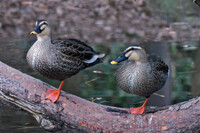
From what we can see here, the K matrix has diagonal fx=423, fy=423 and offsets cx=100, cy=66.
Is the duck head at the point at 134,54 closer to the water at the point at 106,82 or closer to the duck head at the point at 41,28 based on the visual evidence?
the duck head at the point at 41,28

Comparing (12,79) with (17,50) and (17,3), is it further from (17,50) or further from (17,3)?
(17,3)

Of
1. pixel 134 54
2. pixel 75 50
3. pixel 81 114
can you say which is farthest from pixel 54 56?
pixel 134 54

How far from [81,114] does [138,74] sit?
720mm

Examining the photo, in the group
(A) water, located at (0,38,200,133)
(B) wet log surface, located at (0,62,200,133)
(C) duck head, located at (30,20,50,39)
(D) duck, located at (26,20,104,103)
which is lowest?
(B) wet log surface, located at (0,62,200,133)

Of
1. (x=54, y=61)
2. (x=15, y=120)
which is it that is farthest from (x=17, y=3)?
(x=54, y=61)

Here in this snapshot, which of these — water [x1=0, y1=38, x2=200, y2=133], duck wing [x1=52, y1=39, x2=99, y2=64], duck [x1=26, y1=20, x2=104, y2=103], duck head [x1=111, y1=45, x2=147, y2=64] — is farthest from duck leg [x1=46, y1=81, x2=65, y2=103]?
water [x1=0, y1=38, x2=200, y2=133]

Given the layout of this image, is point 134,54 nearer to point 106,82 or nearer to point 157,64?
point 157,64

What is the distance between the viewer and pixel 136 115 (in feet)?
14.0

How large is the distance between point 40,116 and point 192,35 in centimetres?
623

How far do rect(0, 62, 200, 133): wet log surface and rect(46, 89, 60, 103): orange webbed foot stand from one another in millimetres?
45

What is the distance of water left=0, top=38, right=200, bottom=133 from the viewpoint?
18.5 ft

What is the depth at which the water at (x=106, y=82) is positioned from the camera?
222 inches

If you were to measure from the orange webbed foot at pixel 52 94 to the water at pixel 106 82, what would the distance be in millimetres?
1251

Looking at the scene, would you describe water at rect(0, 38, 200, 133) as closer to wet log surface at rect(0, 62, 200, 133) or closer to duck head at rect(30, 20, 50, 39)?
wet log surface at rect(0, 62, 200, 133)
